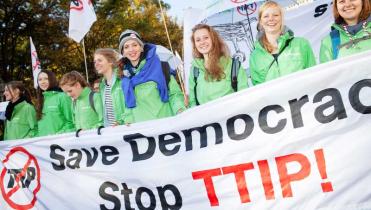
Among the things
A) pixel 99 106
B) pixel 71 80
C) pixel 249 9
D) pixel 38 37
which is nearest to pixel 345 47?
pixel 99 106

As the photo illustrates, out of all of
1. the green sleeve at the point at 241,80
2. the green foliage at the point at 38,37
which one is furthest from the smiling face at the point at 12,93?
the green foliage at the point at 38,37

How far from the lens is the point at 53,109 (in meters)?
6.21

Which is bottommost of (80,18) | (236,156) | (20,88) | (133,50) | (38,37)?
(236,156)

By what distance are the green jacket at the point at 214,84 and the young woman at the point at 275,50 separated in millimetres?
126

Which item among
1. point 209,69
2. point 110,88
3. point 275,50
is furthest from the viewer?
point 110,88

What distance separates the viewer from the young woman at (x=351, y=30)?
3.96 metres

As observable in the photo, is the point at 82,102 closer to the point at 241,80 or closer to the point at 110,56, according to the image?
the point at 110,56

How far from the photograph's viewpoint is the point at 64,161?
14.5ft

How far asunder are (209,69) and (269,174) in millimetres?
1412

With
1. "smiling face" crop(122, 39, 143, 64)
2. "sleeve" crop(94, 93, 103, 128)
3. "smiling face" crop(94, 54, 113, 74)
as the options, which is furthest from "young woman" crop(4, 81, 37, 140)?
"smiling face" crop(122, 39, 143, 64)

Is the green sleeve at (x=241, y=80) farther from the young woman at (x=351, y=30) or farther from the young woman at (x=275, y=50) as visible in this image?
the young woman at (x=351, y=30)

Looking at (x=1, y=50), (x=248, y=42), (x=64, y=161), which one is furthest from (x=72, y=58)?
(x=64, y=161)

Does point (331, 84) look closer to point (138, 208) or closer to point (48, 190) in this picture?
point (138, 208)

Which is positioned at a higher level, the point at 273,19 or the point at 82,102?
the point at 273,19
